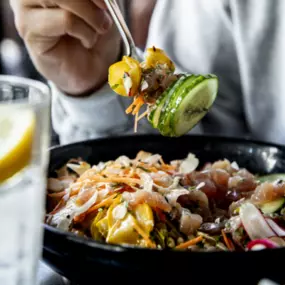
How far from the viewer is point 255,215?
89 centimetres

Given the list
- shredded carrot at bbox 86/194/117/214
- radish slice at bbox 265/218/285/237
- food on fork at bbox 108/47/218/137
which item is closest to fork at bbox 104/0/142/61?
food on fork at bbox 108/47/218/137

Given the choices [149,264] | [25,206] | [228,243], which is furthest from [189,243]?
[25,206]

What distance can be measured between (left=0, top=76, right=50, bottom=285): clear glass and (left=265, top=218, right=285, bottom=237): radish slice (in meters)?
0.40

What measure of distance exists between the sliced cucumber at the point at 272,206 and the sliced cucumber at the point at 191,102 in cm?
18

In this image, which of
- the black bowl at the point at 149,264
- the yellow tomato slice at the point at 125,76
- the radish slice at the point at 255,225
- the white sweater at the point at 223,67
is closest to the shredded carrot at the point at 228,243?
the radish slice at the point at 255,225

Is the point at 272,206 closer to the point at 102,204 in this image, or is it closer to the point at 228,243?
the point at 228,243

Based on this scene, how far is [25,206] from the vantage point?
569 millimetres

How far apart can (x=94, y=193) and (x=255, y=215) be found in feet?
0.84

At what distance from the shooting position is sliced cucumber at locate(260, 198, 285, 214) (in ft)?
3.22

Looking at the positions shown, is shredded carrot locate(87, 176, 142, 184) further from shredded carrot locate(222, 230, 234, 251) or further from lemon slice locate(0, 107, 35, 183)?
lemon slice locate(0, 107, 35, 183)

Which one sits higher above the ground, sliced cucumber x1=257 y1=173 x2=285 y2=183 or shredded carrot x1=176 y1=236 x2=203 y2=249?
shredded carrot x1=176 y1=236 x2=203 y2=249

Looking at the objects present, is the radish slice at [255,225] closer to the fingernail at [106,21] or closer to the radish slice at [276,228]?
the radish slice at [276,228]

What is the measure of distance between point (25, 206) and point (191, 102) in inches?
17.0

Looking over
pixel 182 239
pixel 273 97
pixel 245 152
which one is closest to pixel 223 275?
pixel 182 239
